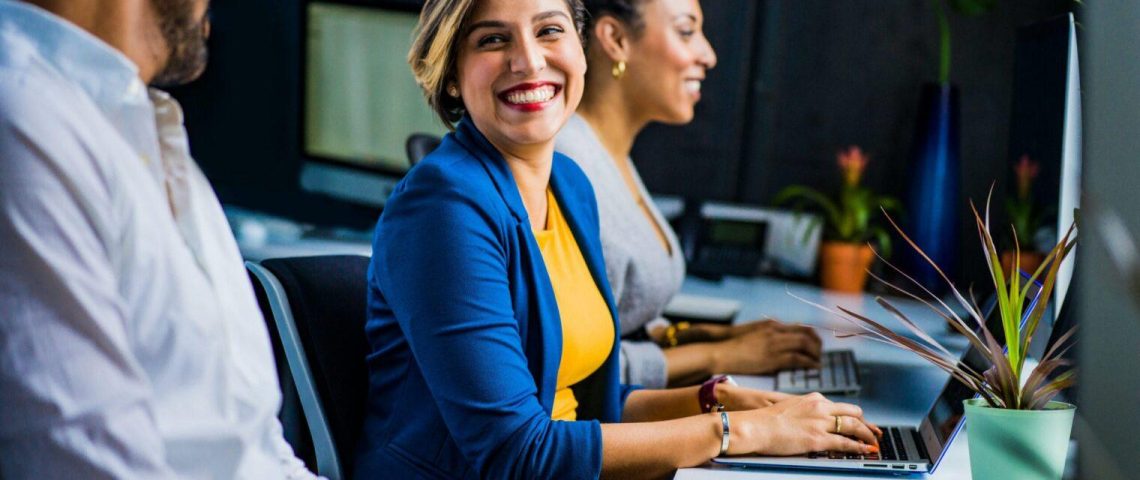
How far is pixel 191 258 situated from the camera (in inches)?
30.9

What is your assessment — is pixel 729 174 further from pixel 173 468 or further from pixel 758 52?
pixel 173 468

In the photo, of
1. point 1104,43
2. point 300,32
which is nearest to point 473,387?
point 1104,43

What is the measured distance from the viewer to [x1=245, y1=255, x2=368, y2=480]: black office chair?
1.24 metres

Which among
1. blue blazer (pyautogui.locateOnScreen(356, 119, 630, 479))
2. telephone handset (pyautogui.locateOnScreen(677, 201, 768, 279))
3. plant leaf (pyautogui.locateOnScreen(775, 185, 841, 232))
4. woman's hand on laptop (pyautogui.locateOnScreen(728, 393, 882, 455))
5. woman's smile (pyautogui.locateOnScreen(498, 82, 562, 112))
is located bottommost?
telephone handset (pyautogui.locateOnScreen(677, 201, 768, 279))

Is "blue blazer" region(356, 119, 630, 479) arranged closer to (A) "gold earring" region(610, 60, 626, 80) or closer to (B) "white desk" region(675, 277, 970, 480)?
(B) "white desk" region(675, 277, 970, 480)

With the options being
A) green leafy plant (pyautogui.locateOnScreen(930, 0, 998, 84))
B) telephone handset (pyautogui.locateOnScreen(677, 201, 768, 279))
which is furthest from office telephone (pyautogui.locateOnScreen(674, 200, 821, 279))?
green leafy plant (pyautogui.locateOnScreen(930, 0, 998, 84))

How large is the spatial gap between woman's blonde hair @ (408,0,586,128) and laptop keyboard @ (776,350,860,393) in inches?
24.5

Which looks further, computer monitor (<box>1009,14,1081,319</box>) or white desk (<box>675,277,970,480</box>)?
computer monitor (<box>1009,14,1081,319</box>)

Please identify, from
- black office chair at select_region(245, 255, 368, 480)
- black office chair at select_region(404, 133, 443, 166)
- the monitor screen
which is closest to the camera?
black office chair at select_region(245, 255, 368, 480)

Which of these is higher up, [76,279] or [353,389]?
[76,279]

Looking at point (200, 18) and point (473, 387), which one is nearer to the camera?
point (200, 18)

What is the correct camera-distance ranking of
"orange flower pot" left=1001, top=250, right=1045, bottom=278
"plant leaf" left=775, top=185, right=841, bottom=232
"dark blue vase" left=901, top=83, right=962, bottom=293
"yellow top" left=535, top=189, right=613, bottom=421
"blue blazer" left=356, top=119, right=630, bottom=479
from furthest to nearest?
1. "plant leaf" left=775, top=185, right=841, bottom=232
2. "dark blue vase" left=901, top=83, right=962, bottom=293
3. "orange flower pot" left=1001, top=250, right=1045, bottom=278
4. "yellow top" left=535, top=189, right=613, bottom=421
5. "blue blazer" left=356, top=119, right=630, bottom=479

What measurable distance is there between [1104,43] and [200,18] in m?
0.59

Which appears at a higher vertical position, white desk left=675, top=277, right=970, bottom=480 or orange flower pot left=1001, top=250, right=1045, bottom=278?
orange flower pot left=1001, top=250, right=1045, bottom=278
